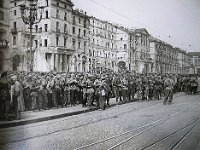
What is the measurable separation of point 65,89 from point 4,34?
154 inches

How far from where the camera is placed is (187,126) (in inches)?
237

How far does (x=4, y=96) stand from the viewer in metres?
5.93

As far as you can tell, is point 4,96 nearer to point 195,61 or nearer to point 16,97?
point 16,97

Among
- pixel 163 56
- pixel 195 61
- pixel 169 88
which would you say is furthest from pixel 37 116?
pixel 169 88

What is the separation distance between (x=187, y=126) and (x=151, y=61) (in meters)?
1.57

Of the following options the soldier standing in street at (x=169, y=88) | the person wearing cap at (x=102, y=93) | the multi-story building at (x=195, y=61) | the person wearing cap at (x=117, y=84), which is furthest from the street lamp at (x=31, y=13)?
the person wearing cap at (x=117, y=84)

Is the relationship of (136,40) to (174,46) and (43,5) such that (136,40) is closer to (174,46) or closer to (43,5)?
(174,46)

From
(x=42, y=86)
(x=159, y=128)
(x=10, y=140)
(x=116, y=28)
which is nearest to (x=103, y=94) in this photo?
(x=42, y=86)

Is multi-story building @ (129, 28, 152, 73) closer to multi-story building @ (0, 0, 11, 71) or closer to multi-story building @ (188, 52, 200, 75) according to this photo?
multi-story building @ (188, 52, 200, 75)

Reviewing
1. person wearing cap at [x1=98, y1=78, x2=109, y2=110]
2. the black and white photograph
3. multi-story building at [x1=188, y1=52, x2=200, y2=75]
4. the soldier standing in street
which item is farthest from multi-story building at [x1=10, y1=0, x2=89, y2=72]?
the soldier standing in street

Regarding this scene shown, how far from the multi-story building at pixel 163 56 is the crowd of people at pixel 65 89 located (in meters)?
1.18

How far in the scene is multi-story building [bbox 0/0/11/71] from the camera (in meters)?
4.94

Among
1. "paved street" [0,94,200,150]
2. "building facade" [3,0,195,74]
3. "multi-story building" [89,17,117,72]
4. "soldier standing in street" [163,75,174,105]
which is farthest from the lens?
"soldier standing in street" [163,75,174,105]

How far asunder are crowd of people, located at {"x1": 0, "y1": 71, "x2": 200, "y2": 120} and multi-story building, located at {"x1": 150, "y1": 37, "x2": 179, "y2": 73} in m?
1.18
